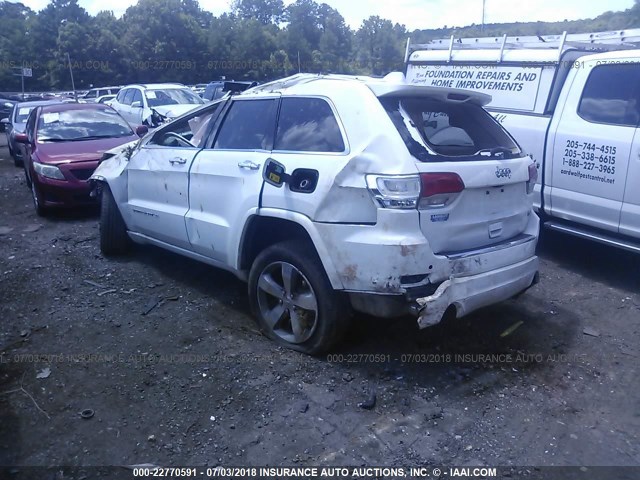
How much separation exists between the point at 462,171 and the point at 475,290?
0.73 metres

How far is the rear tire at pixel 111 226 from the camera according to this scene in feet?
18.8

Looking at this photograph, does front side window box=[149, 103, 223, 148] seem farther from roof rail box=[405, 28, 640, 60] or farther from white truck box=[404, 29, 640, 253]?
roof rail box=[405, 28, 640, 60]

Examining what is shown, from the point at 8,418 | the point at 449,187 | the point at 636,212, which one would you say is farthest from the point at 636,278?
the point at 8,418

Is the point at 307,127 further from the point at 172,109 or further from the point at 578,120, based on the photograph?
the point at 172,109

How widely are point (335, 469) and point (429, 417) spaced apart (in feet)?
2.27

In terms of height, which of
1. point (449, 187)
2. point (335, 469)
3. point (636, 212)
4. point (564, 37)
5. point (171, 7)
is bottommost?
point (335, 469)

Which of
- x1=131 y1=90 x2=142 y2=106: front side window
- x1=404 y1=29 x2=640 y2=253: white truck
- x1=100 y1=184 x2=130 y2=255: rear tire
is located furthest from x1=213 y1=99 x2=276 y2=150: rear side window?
x1=131 y1=90 x2=142 y2=106: front side window

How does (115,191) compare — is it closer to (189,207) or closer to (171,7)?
(189,207)

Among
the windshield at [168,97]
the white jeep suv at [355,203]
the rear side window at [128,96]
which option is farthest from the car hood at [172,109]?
the white jeep suv at [355,203]

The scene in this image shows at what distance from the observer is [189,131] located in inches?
192

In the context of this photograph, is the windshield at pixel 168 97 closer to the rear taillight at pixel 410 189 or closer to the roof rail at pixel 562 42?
the roof rail at pixel 562 42

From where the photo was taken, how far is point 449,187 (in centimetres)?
330

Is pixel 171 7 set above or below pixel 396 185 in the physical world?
above

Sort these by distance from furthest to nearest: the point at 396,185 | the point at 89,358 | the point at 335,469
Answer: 1. the point at 89,358
2. the point at 396,185
3. the point at 335,469
